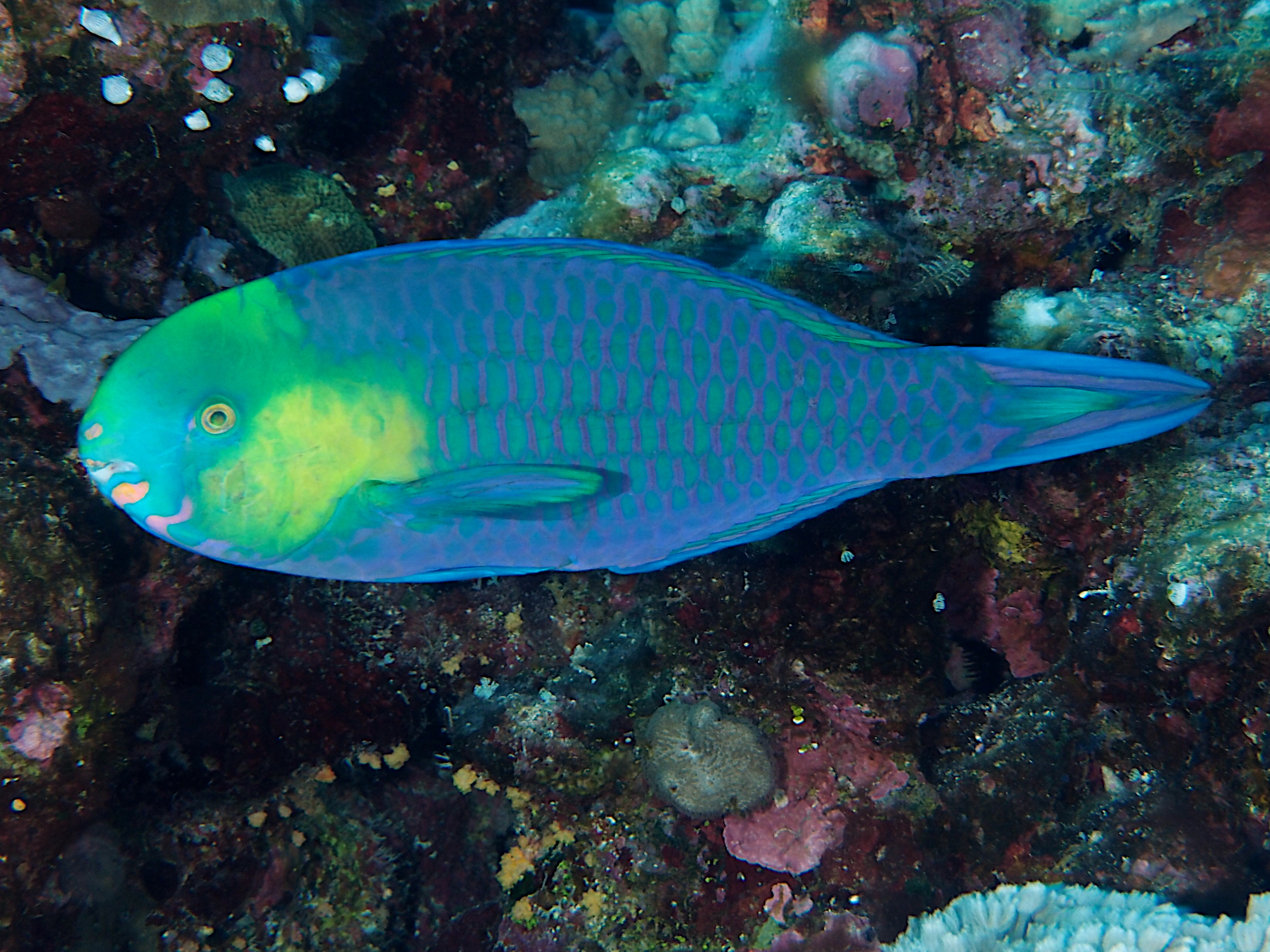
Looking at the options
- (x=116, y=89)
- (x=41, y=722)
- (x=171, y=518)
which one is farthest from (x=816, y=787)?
(x=116, y=89)

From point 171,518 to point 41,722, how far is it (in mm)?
1656

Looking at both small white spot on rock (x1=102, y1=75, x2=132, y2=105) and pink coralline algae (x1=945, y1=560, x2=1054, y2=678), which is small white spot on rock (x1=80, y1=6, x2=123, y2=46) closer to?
small white spot on rock (x1=102, y1=75, x2=132, y2=105)

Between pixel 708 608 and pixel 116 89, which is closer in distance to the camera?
pixel 116 89

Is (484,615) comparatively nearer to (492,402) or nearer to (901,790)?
(492,402)

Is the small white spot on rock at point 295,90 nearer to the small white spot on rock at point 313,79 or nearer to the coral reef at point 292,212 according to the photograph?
the small white spot on rock at point 313,79

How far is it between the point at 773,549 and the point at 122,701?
10.1 feet

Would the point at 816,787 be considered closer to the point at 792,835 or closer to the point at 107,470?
the point at 792,835

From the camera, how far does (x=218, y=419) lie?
189cm

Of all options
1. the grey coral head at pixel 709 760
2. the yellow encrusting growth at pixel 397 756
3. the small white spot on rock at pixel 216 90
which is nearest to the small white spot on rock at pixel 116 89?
the small white spot on rock at pixel 216 90

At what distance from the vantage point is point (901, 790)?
3357mm

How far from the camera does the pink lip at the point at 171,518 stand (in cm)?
188

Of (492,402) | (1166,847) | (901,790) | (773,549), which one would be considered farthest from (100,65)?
(1166,847)

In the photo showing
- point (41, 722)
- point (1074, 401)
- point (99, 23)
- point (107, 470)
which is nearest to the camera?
point (107, 470)

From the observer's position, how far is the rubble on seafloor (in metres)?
2.84
